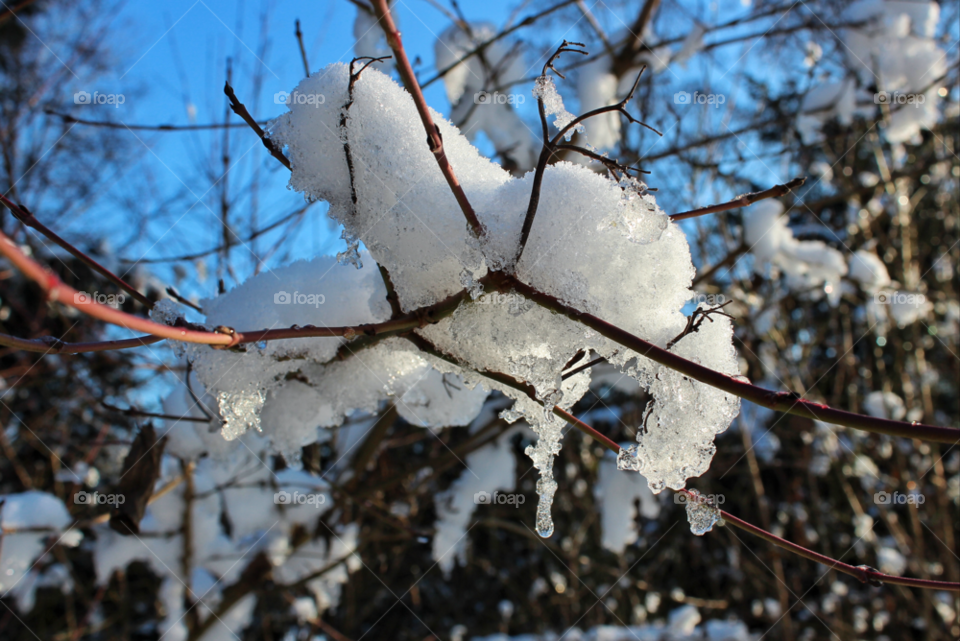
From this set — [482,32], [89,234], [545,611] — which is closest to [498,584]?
[545,611]

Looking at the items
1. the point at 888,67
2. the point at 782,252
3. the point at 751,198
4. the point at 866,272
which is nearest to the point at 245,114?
the point at 751,198

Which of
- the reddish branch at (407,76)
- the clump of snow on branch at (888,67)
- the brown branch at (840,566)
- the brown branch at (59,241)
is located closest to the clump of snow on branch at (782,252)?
the clump of snow on branch at (888,67)

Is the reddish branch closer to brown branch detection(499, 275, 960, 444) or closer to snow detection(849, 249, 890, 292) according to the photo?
brown branch detection(499, 275, 960, 444)

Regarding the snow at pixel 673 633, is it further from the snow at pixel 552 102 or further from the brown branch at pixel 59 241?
the snow at pixel 552 102

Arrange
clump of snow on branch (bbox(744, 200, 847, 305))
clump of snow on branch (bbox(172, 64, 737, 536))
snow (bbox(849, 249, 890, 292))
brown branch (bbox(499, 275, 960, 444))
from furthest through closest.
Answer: snow (bbox(849, 249, 890, 292)), clump of snow on branch (bbox(744, 200, 847, 305)), clump of snow on branch (bbox(172, 64, 737, 536)), brown branch (bbox(499, 275, 960, 444))

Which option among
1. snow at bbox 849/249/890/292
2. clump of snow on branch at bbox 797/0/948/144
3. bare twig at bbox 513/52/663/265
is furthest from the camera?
snow at bbox 849/249/890/292

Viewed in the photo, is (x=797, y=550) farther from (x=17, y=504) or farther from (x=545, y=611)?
(x=545, y=611)

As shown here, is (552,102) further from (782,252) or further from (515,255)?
(782,252)

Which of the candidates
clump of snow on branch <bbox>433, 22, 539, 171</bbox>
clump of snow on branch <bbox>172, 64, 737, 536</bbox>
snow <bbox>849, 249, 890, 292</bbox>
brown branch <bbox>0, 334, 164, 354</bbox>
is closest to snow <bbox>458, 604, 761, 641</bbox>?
snow <bbox>849, 249, 890, 292</bbox>

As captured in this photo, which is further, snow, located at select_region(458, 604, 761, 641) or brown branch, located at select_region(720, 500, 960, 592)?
snow, located at select_region(458, 604, 761, 641)

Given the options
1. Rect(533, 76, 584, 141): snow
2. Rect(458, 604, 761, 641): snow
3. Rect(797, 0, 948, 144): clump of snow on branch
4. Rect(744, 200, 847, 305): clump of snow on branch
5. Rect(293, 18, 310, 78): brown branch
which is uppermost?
Rect(797, 0, 948, 144): clump of snow on branch

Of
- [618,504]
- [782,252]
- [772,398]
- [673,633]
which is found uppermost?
[782,252]
